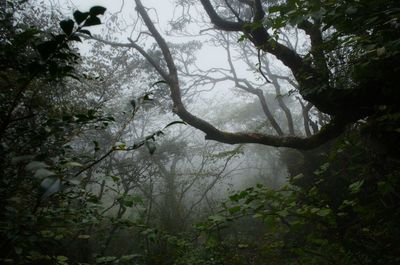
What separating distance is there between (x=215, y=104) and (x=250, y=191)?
66.3 feet

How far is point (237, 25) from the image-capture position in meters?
3.48

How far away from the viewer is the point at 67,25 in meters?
0.74

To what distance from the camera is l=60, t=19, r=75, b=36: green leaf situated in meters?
0.74

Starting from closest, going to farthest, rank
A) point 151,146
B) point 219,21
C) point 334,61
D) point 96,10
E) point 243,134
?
1. point 96,10
2. point 151,146
3. point 334,61
4. point 219,21
5. point 243,134

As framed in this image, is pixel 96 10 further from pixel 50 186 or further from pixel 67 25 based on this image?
pixel 50 186

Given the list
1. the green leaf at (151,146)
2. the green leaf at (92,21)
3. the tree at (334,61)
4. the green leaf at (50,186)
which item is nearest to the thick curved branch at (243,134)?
the tree at (334,61)

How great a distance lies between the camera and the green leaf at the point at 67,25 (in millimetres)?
740

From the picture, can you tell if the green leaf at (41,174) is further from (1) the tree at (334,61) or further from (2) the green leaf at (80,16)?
(1) the tree at (334,61)

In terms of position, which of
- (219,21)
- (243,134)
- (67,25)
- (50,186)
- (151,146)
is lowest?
(50,186)

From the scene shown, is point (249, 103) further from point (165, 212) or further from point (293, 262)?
point (293, 262)

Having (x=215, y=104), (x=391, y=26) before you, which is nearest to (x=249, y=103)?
(x=215, y=104)

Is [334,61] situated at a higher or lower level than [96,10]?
higher

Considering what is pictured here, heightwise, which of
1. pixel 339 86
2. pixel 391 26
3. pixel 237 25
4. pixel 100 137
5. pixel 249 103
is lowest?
pixel 391 26

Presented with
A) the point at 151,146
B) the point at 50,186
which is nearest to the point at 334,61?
the point at 151,146
